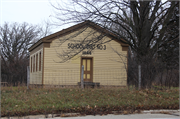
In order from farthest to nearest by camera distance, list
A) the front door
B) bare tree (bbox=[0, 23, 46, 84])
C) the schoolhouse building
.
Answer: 1. bare tree (bbox=[0, 23, 46, 84])
2. the front door
3. the schoolhouse building

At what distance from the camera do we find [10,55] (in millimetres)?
42406

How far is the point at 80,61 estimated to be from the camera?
19.9 metres

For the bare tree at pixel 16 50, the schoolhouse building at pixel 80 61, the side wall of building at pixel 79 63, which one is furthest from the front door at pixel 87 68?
the bare tree at pixel 16 50

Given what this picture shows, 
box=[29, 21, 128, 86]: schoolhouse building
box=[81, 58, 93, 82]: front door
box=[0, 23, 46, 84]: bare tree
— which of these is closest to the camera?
box=[29, 21, 128, 86]: schoolhouse building

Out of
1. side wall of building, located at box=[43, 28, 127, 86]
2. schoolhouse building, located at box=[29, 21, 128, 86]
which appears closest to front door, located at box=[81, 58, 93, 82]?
schoolhouse building, located at box=[29, 21, 128, 86]

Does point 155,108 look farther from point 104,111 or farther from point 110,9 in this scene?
point 110,9

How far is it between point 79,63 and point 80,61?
7.6 inches

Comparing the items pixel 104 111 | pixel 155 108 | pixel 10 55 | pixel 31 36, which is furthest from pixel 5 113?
pixel 31 36

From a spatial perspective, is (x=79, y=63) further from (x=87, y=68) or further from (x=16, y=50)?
(x=16, y=50)

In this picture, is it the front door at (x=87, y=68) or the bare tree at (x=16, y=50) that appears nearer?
the front door at (x=87, y=68)

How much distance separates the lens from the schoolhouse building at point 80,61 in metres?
19.2

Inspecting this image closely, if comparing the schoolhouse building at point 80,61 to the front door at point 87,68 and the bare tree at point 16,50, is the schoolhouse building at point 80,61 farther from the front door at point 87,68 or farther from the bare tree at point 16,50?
the bare tree at point 16,50

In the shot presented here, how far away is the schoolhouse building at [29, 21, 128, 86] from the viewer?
19.2m

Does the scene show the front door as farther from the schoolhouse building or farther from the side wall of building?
the side wall of building
